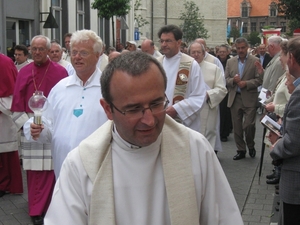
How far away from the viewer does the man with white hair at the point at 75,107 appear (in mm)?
4480

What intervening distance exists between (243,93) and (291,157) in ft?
17.9

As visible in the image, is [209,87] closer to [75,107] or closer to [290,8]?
[75,107]

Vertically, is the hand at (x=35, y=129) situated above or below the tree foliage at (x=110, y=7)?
below

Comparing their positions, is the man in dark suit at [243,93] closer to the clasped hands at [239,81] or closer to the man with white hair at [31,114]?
the clasped hands at [239,81]

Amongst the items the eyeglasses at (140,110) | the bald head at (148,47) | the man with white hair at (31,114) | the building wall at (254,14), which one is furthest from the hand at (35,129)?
the building wall at (254,14)

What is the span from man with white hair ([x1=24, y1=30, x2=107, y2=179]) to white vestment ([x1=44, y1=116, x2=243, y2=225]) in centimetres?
206

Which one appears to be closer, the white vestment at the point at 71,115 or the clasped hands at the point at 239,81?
the white vestment at the point at 71,115

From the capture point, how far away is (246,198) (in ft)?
23.6

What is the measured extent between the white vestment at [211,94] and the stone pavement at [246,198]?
2.55 ft

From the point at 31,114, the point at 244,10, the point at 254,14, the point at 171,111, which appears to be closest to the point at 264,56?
the point at 171,111

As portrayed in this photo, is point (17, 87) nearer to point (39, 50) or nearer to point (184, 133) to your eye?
point (39, 50)

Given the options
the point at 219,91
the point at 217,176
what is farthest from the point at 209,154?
the point at 219,91

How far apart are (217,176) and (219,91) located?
587cm

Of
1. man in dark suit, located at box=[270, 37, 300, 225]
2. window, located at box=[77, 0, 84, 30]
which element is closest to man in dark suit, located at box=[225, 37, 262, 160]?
man in dark suit, located at box=[270, 37, 300, 225]
